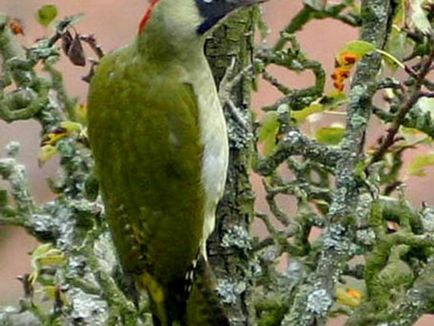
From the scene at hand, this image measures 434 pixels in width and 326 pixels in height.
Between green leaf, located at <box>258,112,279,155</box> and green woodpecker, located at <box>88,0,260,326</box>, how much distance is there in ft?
0.17

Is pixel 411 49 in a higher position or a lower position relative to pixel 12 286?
higher

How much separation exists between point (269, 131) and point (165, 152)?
0.70 feet

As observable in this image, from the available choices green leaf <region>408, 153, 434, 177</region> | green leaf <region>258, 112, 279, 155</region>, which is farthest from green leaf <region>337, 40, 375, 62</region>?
green leaf <region>408, 153, 434, 177</region>

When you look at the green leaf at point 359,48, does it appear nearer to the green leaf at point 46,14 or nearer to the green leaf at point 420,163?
the green leaf at point 420,163

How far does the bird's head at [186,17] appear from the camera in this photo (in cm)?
199

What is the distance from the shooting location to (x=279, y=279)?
2.10 m

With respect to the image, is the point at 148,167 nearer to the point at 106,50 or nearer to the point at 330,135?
the point at 330,135

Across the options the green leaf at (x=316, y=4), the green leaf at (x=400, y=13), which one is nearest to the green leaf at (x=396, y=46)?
the green leaf at (x=400, y=13)

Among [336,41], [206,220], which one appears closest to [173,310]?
[206,220]

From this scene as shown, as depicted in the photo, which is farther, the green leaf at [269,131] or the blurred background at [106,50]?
the blurred background at [106,50]

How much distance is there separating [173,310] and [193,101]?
0.34 m

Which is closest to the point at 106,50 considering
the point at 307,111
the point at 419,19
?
the point at 307,111

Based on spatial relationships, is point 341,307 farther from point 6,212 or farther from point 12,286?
point 12,286

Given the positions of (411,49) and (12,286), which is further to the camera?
(12,286)
